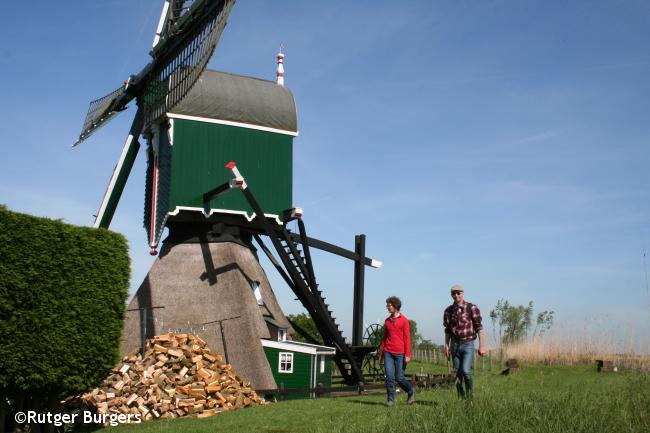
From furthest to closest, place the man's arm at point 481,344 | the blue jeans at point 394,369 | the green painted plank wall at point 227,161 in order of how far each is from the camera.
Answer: the green painted plank wall at point 227,161 → the blue jeans at point 394,369 → the man's arm at point 481,344

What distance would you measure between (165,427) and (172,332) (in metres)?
6.39

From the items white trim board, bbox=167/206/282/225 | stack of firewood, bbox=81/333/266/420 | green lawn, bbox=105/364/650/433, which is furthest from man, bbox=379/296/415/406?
white trim board, bbox=167/206/282/225

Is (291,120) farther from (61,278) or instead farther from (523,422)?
(523,422)

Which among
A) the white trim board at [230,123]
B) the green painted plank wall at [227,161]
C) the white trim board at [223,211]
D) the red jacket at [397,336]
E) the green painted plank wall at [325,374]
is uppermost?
the white trim board at [230,123]

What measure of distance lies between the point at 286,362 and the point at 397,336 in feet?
26.7

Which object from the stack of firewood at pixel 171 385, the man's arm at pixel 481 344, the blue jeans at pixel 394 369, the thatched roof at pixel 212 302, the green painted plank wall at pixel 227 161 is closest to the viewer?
the man's arm at pixel 481 344

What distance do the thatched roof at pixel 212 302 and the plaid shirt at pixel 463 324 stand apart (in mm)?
7948

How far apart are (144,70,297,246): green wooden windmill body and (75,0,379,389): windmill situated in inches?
1.3

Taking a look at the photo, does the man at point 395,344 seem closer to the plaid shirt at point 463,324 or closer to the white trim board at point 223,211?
the plaid shirt at point 463,324

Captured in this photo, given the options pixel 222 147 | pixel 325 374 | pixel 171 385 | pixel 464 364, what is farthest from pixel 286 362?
pixel 464 364

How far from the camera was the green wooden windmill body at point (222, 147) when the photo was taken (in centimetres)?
2075

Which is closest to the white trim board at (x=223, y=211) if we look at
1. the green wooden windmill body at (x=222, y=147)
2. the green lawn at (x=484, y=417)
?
the green wooden windmill body at (x=222, y=147)

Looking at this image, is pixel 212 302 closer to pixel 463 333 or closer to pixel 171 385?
pixel 171 385

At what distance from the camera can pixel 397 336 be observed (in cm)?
1212
